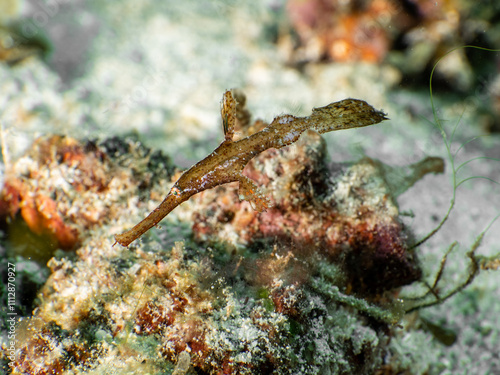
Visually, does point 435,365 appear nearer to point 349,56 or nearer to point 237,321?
point 237,321

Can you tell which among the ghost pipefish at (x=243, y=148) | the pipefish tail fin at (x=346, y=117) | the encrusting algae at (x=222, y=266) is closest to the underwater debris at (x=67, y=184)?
the encrusting algae at (x=222, y=266)

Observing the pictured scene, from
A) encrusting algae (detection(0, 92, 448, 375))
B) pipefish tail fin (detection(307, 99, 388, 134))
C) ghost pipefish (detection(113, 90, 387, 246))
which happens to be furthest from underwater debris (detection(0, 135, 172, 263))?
pipefish tail fin (detection(307, 99, 388, 134))

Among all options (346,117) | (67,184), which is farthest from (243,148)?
(67,184)

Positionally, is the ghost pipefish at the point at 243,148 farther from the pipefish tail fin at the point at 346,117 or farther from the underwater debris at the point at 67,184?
the underwater debris at the point at 67,184

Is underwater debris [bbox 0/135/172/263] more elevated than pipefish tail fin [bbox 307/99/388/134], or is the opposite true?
pipefish tail fin [bbox 307/99/388/134]

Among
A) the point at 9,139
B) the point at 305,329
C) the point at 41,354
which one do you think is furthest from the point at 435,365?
the point at 9,139

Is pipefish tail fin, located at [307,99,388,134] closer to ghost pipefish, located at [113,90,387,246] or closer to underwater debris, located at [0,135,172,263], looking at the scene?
ghost pipefish, located at [113,90,387,246]
